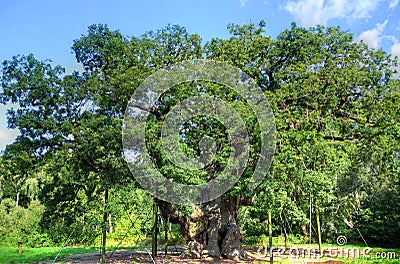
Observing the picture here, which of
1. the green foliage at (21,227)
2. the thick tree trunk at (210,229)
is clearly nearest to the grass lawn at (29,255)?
the green foliage at (21,227)

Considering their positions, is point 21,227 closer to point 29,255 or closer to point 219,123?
point 29,255

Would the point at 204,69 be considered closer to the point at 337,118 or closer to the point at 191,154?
the point at 191,154

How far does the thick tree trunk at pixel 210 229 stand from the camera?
13.4 meters

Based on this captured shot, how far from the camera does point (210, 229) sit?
13.6 metres

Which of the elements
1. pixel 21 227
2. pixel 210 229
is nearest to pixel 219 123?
pixel 210 229

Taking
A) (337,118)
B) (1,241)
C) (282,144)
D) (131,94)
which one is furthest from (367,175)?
(1,241)

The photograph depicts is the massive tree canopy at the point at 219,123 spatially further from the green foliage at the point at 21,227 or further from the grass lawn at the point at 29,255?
the green foliage at the point at 21,227

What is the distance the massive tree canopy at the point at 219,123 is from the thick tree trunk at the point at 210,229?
0.12 feet

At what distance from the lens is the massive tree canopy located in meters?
11.2

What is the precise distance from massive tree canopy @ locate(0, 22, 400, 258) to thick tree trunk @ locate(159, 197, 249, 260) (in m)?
0.04

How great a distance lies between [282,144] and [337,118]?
2490 millimetres

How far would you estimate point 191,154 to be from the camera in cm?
1099

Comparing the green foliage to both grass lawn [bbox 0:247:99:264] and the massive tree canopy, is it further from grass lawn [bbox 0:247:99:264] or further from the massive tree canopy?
the massive tree canopy

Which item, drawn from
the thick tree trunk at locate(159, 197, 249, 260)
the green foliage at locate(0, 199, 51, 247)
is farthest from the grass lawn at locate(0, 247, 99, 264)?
the thick tree trunk at locate(159, 197, 249, 260)
